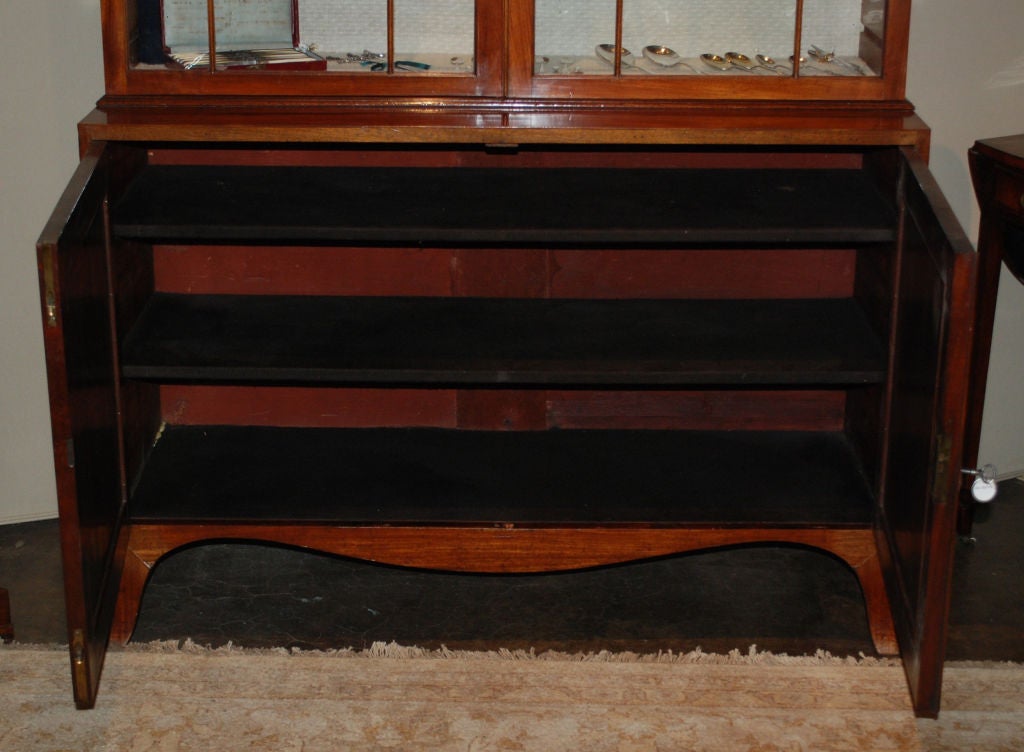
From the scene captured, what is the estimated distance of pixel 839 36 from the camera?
2.64 metres

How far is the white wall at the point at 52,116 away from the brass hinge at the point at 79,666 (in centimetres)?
89

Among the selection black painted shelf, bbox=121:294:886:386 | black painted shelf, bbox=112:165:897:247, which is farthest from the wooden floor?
black painted shelf, bbox=112:165:897:247

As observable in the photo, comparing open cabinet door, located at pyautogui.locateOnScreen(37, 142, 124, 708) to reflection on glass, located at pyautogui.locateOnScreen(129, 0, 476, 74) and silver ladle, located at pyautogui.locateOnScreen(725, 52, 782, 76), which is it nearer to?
reflection on glass, located at pyautogui.locateOnScreen(129, 0, 476, 74)

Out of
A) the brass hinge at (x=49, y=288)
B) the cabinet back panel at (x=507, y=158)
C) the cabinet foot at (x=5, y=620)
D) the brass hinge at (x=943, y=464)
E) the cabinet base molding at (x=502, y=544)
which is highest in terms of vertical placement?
the cabinet back panel at (x=507, y=158)

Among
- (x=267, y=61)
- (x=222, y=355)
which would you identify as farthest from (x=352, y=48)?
(x=222, y=355)

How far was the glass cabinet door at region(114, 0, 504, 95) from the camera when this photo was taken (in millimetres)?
2580

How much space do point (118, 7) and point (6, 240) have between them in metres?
0.72

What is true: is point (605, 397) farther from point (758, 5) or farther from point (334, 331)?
point (758, 5)

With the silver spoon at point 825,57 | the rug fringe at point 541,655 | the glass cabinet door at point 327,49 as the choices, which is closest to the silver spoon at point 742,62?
the silver spoon at point 825,57

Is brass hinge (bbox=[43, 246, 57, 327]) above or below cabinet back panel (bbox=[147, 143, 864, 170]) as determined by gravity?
below

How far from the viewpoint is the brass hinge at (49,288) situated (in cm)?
221

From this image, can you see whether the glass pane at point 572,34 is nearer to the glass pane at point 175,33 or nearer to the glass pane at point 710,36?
the glass pane at point 710,36

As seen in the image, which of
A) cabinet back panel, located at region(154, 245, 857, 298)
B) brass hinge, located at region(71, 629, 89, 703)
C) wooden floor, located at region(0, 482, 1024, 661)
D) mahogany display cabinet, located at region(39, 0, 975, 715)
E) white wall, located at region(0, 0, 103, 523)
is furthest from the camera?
cabinet back panel, located at region(154, 245, 857, 298)

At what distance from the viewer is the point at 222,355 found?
2.67 metres
